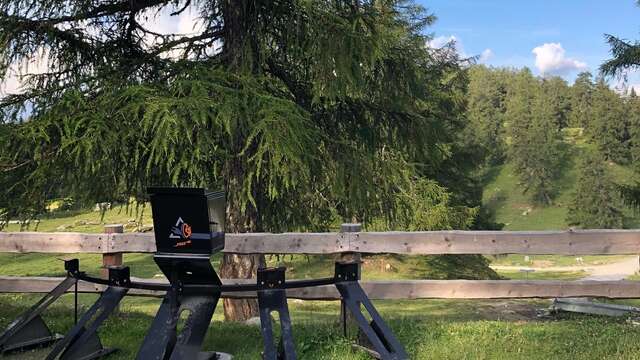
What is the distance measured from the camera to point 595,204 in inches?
2517

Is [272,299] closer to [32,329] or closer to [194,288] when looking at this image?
[194,288]

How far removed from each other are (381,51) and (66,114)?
3.43 metres

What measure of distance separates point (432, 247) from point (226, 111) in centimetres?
236

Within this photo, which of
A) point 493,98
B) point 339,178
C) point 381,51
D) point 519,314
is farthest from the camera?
point 493,98

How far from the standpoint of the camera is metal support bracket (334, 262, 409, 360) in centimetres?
385

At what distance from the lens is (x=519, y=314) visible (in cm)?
1065

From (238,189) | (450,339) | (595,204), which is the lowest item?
(595,204)

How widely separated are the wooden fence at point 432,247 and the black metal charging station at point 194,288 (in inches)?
55.5

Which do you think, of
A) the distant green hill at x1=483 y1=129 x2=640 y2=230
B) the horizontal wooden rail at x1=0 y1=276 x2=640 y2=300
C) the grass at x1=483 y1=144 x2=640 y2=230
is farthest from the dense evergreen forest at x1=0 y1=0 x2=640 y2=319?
the grass at x1=483 y1=144 x2=640 y2=230

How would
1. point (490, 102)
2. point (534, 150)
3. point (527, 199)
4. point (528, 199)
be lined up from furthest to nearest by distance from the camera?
1. point (490, 102)
2. point (534, 150)
3. point (527, 199)
4. point (528, 199)

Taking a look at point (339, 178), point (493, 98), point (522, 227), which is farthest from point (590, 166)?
point (339, 178)

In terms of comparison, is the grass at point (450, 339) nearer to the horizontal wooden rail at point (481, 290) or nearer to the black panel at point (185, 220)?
the horizontal wooden rail at point (481, 290)

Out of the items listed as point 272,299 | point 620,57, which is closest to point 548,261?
point 620,57

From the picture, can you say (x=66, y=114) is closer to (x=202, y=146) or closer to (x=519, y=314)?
(x=202, y=146)
